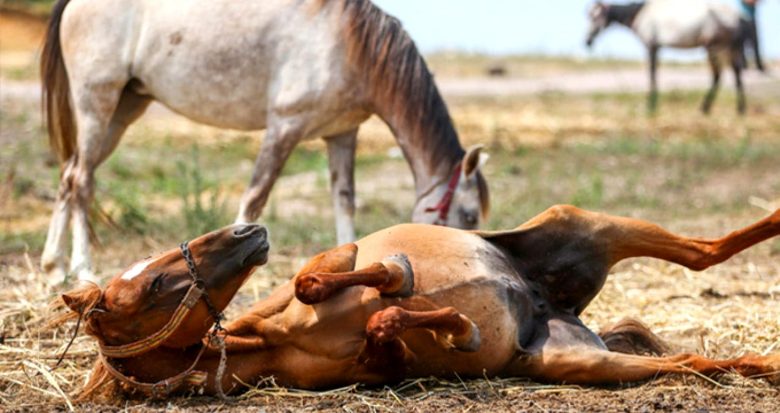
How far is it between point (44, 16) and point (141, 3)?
68.2 feet

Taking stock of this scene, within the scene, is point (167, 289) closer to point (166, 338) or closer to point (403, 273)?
point (166, 338)

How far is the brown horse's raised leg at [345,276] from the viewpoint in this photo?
12.3ft

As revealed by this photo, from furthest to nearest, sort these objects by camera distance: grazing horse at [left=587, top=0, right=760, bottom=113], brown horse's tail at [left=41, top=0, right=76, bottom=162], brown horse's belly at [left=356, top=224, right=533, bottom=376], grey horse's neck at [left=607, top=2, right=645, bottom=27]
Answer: grey horse's neck at [left=607, top=2, right=645, bottom=27]
grazing horse at [left=587, top=0, right=760, bottom=113]
brown horse's tail at [left=41, top=0, right=76, bottom=162]
brown horse's belly at [left=356, top=224, right=533, bottom=376]

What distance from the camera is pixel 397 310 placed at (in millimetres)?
3729

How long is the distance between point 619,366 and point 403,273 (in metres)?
0.82

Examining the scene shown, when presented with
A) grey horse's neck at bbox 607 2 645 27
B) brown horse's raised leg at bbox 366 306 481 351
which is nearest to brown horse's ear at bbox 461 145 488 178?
brown horse's raised leg at bbox 366 306 481 351

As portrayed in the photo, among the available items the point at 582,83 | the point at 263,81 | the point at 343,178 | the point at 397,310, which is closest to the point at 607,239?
the point at 397,310

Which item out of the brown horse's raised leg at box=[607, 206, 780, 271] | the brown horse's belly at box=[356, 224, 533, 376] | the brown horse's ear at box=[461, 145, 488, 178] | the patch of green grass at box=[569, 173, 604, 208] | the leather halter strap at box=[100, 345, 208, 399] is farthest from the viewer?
the patch of green grass at box=[569, 173, 604, 208]

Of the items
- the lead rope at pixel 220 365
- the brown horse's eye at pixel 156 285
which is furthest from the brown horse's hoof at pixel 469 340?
the brown horse's eye at pixel 156 285

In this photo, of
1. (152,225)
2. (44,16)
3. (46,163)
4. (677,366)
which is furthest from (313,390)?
(44,16)

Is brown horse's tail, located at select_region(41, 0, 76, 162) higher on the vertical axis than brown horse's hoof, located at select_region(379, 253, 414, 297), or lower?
lower

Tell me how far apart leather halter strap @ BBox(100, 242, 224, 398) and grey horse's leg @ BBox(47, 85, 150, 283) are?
10.7ft

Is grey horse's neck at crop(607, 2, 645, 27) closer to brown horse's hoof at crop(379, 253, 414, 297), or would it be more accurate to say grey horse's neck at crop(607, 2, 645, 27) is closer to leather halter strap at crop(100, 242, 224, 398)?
brown horse's hoof at crop(379, 253, 414, 297)

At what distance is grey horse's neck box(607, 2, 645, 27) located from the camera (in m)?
20.8
